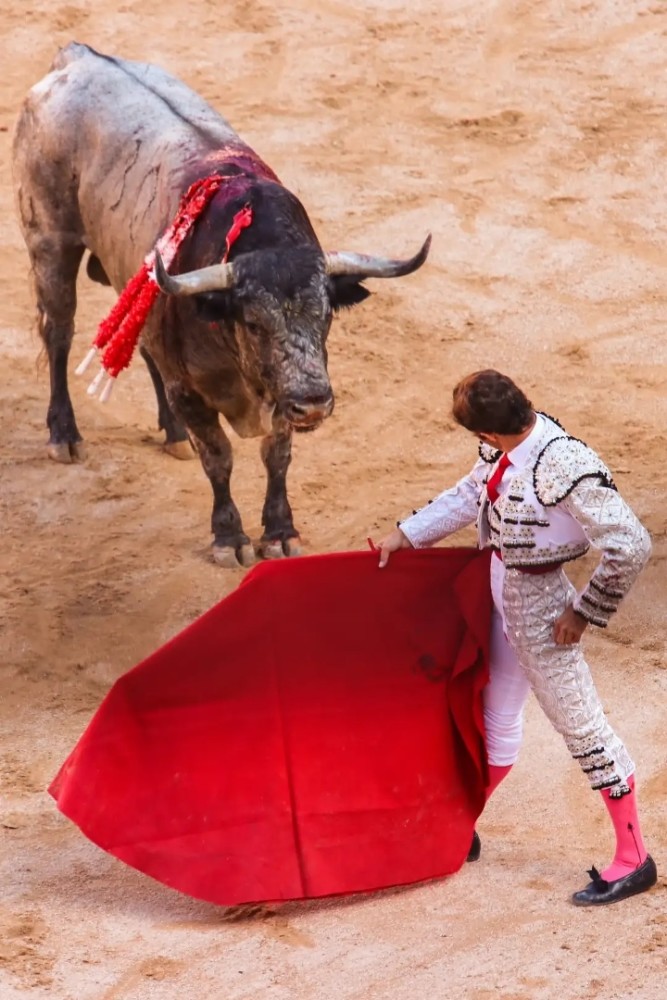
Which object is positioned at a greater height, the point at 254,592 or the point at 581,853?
the point at 254,592

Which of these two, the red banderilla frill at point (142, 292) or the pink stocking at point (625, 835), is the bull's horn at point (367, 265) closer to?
the red banderilla frill at point (142, 292)

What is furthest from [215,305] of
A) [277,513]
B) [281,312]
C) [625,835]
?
[625,835]

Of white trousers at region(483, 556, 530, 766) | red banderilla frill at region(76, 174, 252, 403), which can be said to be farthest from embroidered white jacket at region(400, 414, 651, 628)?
red banderilla frill at region(76, 174, 252, 403)

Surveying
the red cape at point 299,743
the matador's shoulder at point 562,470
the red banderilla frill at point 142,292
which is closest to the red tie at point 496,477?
the matador's shoulder at point 562,470

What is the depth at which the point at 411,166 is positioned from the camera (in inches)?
395

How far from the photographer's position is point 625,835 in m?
4.26

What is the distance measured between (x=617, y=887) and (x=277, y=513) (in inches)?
113

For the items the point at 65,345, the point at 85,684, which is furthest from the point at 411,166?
the point at 85,684

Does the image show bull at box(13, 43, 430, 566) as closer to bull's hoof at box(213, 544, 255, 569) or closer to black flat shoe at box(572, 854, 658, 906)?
bull's hoof at box(213, 544, 255, 569)

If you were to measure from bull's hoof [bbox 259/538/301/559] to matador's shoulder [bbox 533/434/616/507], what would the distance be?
290 centimetres

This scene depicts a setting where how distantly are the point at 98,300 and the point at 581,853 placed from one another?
209 inches

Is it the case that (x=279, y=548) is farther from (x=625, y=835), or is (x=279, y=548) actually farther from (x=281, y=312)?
(x=625, y=835)

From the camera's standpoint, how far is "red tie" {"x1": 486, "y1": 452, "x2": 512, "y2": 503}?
13.5ft

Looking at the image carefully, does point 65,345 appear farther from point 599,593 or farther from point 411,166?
point 599,593
